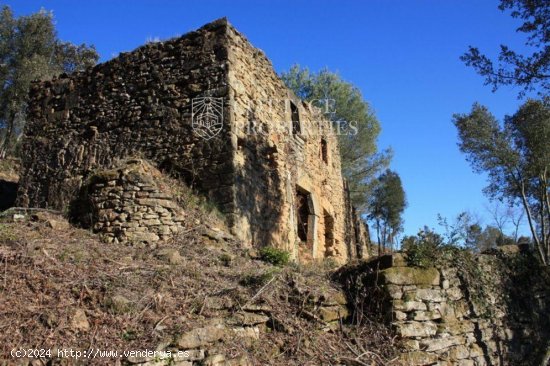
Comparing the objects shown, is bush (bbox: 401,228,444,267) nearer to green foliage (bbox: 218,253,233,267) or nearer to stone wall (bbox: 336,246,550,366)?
stone wall (bbox: 336,246,550,366)

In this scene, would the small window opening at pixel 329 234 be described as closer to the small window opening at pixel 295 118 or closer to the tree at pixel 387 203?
the small window opening at pixel 295 118

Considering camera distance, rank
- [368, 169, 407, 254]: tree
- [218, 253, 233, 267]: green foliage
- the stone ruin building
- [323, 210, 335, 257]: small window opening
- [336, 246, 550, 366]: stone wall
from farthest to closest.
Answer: [368, 169, 407, 254]: tree < [323, 210, 335, 257]: small window opening < the stone ruin building < [218, 253, 233, 267]: green foliage < [336, 246, 550, 366]: stone wall

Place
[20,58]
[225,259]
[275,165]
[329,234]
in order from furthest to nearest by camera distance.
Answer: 1. [20,58]
2. [329,234]
3. [275,165]
4. [225,259]

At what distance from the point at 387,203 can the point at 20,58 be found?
1829cm

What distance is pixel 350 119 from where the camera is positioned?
2122 cm

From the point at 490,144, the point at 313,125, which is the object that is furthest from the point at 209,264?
the point at 490,144

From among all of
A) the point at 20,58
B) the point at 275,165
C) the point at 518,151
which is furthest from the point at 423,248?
the point at 20,58

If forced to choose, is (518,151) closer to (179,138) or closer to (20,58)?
(179,138)

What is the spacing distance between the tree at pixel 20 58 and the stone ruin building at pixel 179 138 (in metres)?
8.95

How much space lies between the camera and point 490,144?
16.8 metres

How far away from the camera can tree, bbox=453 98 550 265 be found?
15.5 meters

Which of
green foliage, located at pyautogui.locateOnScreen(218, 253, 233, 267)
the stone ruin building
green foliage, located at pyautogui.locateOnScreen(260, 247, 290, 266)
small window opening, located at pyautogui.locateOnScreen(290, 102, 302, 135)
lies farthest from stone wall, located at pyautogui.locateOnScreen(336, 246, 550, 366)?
small window opening, located at pyautogui.locateOnScreen(290, 102, 302, 135)

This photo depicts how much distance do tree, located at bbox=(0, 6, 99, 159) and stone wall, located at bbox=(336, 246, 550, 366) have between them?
1678 cm

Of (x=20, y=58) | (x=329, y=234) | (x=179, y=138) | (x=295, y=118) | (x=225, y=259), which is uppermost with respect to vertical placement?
(x=20, y=58)
